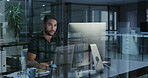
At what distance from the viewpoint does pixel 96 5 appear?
16.9 feet

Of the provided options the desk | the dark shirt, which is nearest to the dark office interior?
the desk

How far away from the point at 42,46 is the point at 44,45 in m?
0.04

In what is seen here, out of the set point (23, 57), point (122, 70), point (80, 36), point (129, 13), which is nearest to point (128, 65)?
point (122, 70)

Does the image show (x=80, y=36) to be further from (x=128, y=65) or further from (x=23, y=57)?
(x=128, y=65)

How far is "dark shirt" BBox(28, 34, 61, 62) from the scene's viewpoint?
10.4ft

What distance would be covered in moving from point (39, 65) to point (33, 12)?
129 centimetres

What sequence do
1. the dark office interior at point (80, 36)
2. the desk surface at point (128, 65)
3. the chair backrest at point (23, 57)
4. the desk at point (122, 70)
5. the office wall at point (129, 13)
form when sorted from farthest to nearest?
the office wall at point (129, 13), the desk surface at point (128, 65), the chair backrest at point (23, 57), the desk at point (122, 70), the dark office interior at point (80, 36)

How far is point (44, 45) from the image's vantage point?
3.37 m

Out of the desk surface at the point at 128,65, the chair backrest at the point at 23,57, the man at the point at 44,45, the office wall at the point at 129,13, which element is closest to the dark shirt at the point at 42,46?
the man at the point at 44,45

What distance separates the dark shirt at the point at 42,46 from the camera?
318cm

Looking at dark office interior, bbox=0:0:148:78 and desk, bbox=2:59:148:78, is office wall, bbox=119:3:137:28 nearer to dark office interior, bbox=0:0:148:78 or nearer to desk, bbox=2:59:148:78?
dark office interior, bbox=0:0:148:78

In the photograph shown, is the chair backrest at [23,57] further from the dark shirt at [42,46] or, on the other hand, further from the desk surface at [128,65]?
the desk surface at [128,65]

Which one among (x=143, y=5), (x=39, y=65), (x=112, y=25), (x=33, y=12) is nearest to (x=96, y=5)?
(x=112, y=25)

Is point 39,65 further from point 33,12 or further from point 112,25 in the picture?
point 112,25
